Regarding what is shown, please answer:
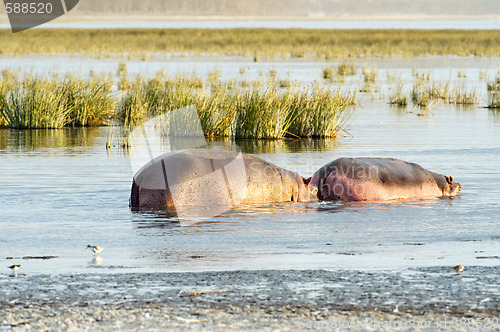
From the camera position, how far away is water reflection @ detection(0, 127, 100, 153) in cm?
1701

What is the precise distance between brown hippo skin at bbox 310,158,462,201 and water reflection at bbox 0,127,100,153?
7208 millimetres

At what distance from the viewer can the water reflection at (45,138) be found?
1701 cm

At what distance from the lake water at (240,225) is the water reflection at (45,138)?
21.5 inches

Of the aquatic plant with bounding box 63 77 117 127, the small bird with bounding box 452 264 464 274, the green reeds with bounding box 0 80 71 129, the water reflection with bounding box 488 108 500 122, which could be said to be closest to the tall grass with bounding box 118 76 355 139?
the green reeds with bounding box 0 80 71 129

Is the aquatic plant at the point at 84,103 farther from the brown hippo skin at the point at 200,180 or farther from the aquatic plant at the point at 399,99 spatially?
the brown hippo skin at the point at 200,180

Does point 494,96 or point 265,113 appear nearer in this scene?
point 265,113

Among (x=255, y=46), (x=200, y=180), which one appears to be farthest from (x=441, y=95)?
(x=255, y=46)

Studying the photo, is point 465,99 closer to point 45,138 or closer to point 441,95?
point 441,95

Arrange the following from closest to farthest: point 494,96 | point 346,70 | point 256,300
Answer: point 256,300
point 494,96
point 346,70

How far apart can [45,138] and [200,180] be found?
943cm

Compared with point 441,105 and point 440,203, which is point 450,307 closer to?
point 440,203

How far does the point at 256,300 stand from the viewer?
244 inches

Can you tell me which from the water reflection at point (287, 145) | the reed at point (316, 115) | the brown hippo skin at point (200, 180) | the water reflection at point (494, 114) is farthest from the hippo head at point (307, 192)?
the water reflection at point (494, 114)

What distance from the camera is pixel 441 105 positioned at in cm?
2802
